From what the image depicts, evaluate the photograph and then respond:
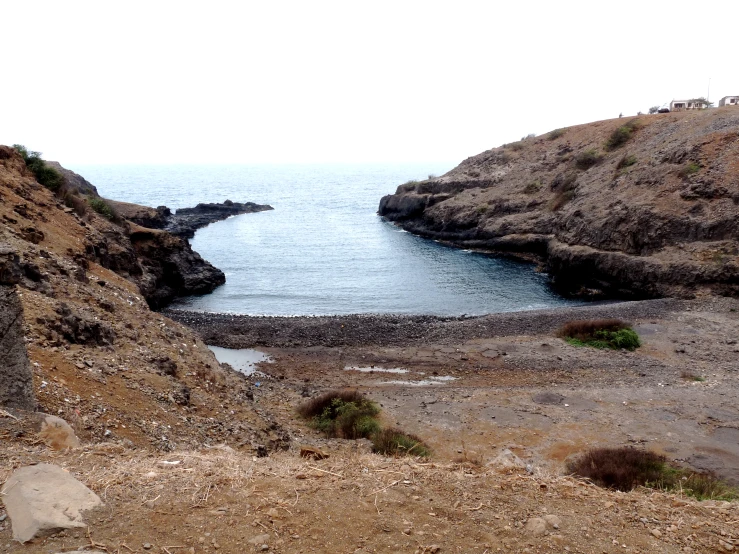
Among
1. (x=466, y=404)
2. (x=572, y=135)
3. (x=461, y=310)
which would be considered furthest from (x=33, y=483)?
(x=572, y=135)

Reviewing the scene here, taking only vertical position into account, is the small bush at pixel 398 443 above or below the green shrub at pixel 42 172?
below

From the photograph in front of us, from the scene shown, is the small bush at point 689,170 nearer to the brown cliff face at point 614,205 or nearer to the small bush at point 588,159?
the brown cliff face at point 614,205

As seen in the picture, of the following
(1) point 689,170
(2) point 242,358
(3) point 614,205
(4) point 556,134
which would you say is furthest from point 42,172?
(4) point 556,134

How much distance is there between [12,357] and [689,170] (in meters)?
47.4

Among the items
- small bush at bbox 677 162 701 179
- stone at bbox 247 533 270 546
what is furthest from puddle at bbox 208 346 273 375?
small bush at bbox 677 162 701 179

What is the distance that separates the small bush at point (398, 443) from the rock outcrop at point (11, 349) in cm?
803

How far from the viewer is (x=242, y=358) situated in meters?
26.6

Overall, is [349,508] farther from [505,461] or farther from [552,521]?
[505,461]

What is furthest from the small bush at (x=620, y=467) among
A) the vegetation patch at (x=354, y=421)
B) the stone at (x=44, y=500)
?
the stone at (x=44, y=500)

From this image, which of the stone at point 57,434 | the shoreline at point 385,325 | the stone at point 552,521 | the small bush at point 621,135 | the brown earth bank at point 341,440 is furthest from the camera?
the small bush at point 621,135

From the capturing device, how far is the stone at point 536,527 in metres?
5.67

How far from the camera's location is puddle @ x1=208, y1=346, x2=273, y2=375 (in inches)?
993

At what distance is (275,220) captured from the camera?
3506 inches

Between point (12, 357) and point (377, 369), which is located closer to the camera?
point (12, 357)
